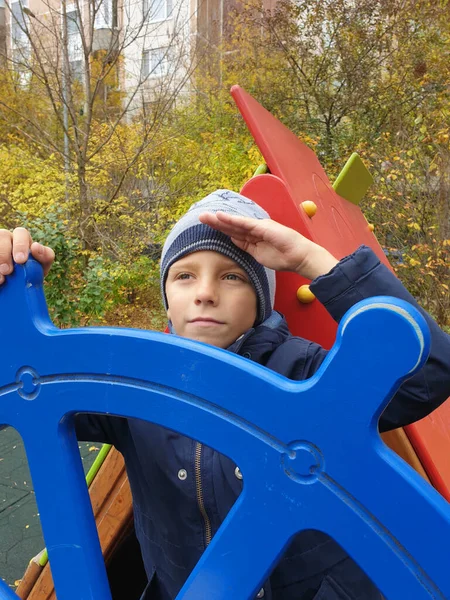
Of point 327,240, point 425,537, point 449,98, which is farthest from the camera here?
point 449,98

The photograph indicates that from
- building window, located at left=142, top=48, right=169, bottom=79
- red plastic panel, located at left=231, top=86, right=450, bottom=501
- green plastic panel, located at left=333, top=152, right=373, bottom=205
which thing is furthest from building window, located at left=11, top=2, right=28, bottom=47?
red plastic panel, located at left=231, top=86, right=450, bottom=501

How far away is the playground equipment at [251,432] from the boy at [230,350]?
8.8 inches

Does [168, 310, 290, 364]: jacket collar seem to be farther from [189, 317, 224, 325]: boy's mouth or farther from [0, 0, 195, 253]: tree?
[0, 0, 195, 253]: tree

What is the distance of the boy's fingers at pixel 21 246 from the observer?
26.3 inches

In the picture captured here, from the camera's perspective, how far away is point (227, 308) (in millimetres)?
984

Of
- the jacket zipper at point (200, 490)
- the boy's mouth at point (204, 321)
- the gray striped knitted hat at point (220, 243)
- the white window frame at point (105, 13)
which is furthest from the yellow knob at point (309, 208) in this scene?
the white window frame at point (105, 13)

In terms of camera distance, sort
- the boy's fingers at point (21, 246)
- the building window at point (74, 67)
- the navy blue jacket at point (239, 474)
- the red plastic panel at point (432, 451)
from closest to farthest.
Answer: the boy's fingers at point (21, 246)
the navy blue jacket at point (239, 474)
the red plastic panel at point (432, 451)
the building window at point (74, 67)

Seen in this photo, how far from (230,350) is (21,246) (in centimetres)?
44

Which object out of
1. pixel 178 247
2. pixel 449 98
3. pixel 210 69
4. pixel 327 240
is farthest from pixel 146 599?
pixel 210 69

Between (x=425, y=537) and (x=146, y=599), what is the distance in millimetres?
736

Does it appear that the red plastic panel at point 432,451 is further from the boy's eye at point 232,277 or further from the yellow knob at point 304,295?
the boy's eye at point 232,277

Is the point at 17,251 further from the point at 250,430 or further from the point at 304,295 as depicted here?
the point at 304,295

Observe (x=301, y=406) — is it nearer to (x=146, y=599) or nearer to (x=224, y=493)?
(x=224, y=493)

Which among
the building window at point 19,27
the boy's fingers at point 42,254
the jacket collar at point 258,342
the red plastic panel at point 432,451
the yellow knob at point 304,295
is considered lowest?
the red plastic panel at point 432,451
